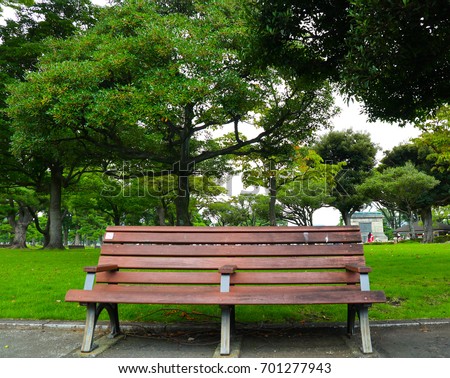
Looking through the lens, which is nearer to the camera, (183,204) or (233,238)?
(233,238)

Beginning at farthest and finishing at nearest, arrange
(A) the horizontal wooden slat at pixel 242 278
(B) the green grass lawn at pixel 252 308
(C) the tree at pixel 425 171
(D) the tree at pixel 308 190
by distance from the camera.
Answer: (C) the tree at pixel 425 171, (D) the tree at pixel 308 190, (B) the green grass lawn at pixel 252 308, (A) the horizontal wooden slat at pixel 242 278

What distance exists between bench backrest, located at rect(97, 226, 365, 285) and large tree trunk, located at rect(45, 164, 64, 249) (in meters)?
18.9

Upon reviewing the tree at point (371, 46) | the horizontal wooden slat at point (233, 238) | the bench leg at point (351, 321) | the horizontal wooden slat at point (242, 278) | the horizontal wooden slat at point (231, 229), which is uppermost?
the tree at point (371, 46)

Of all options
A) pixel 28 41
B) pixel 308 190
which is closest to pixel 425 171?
pixel 308 190

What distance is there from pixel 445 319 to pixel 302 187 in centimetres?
2897

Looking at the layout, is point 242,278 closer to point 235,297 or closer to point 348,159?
point 235,297

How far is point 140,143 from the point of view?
16.4 metres

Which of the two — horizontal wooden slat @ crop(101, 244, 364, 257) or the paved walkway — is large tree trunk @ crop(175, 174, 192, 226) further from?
horizontal wooden slat @ crop(101, 244, 364, 257)

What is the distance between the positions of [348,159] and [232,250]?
37.6 metres

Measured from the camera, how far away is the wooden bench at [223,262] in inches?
141

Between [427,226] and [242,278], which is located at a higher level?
[242,278]

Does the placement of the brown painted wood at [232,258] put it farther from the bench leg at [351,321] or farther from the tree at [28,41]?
the tree at [28,41]

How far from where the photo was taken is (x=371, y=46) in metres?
5.06

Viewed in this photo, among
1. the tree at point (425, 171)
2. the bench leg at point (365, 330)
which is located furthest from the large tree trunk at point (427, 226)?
the bench leg at point (365, 330)
